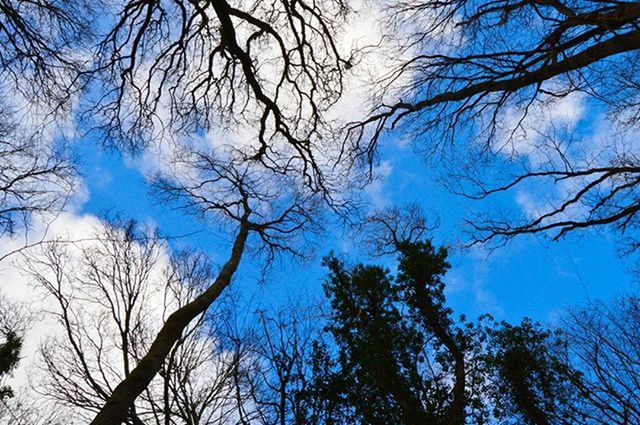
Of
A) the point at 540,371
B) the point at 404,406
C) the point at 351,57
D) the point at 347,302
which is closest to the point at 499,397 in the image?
the point at 540,371

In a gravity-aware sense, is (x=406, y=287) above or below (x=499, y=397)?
above

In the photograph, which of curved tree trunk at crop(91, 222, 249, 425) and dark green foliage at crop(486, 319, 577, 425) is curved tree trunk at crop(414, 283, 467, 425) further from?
curved tree trunk at crop(91, 222, 249, 425)

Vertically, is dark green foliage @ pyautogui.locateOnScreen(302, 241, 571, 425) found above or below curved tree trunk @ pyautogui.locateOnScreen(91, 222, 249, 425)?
above

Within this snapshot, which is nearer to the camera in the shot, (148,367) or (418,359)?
(148,367)

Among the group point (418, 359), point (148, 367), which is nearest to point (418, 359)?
point (418, 359)

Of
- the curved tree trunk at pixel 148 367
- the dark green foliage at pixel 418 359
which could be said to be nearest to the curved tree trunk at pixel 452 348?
the dark green foliage at pixel 418 359

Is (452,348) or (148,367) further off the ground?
(452,348)

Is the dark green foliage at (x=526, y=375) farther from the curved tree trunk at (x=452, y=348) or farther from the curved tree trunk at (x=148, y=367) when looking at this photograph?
the curved tree trunk at (x=148, y=367)

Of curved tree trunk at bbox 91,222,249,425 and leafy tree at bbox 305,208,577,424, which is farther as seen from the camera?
leafy tree at bbox 305,208,577,424

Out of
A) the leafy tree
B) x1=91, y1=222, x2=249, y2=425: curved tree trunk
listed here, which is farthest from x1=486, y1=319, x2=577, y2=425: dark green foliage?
x1=91, y1=222, x2=249, y2=425: curved tree trunk

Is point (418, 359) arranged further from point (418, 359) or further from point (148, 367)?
point (148, 367)

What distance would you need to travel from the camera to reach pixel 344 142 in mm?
7281

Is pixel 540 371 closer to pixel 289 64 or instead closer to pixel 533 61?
pixel 533 61

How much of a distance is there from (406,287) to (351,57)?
8909mm
